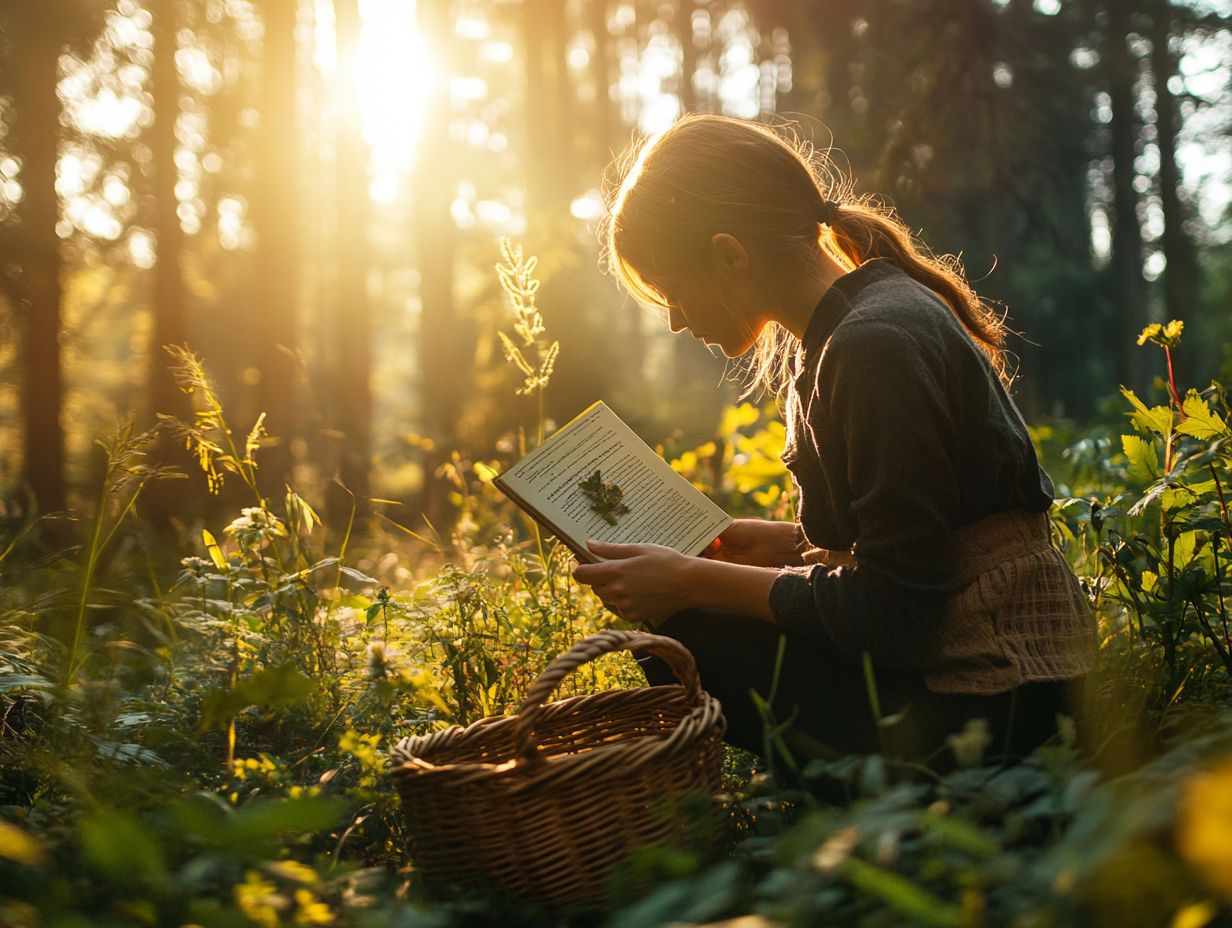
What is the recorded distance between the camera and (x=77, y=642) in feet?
7.54

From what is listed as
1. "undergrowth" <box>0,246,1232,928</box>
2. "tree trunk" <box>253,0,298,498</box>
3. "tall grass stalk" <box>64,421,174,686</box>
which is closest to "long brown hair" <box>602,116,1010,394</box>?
"undergrowth" <box>0,246,1232,928</box>

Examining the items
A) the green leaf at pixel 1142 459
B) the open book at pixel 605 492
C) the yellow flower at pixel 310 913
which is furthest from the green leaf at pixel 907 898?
the green leaf at pixel 1142 459

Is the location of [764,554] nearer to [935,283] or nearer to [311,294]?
[935,283]

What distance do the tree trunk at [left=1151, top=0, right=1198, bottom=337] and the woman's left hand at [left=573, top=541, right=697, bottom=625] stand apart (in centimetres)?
1385

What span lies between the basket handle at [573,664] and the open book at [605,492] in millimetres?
A: 364

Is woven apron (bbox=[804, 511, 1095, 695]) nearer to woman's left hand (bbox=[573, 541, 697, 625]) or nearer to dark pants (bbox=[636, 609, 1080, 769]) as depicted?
dark pants (bbox=[636, 609, 1080, 769])

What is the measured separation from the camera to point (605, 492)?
2.36 metres

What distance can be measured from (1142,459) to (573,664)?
1.44m

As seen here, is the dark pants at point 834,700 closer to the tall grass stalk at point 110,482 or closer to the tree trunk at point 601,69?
the tall grass stalk at point 110,482

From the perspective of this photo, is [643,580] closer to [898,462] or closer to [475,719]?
[898,462]

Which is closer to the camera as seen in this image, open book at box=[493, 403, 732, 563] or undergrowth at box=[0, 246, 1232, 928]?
undergrowth at box=[0, 246, 1232, 928]

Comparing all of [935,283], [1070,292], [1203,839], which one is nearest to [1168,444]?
[935,283]

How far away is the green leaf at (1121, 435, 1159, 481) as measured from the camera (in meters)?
2.29

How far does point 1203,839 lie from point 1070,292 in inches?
727
